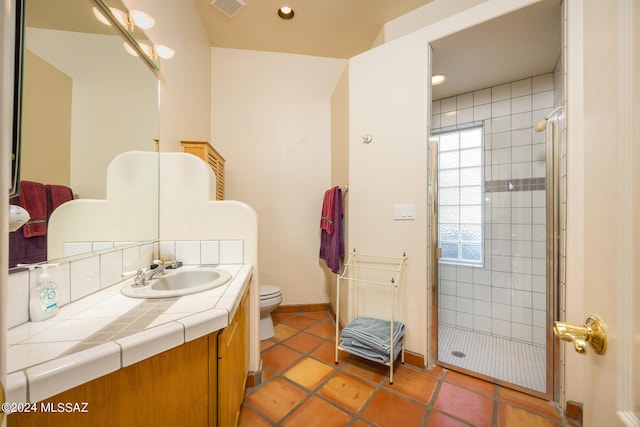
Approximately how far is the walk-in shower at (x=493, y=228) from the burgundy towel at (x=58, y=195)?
193cm

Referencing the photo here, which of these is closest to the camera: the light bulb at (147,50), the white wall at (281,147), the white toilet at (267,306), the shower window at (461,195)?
the light bulb at (147,50)

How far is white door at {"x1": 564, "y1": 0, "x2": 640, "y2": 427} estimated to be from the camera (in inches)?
13.6

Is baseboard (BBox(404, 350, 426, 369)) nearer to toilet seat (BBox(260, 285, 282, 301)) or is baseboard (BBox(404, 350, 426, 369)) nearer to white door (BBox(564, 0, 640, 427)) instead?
toilet seat (BBox(260, 285, 282, 301))

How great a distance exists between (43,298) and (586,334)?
4.48 feet

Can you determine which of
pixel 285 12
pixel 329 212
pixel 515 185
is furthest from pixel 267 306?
pixel 285 12

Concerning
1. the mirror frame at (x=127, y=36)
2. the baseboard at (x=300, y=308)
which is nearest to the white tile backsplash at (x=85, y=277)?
the mirror frame at (x=127, y=36)

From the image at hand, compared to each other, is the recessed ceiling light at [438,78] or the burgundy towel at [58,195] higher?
the recessed ceiling light at [438,78]

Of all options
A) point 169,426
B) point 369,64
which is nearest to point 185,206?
point 169,426

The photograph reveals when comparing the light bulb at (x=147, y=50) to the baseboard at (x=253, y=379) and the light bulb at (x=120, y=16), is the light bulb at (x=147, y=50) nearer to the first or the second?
the light bulb at (x=120, y=16)

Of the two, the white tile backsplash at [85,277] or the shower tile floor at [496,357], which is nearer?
the white tile backsplash at [85,277]

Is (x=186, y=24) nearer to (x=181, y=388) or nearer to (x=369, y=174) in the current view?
(x=369, y=174)

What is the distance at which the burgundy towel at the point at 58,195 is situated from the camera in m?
0.80

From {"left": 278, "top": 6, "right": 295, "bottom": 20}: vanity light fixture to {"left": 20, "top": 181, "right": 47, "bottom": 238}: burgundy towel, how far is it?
213cm

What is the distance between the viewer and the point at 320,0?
1915 millimetres
